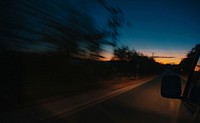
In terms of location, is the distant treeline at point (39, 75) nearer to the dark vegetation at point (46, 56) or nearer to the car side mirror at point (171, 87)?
the dark vegetation at point (46, 56)

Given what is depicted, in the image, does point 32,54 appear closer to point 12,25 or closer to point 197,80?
point 12,25

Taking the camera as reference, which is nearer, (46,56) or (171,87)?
(171,87)

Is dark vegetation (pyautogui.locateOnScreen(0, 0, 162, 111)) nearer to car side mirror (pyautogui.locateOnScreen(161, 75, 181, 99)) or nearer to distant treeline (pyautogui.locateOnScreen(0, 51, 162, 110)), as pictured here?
distant treeline (pyautogui.locateOnScreen(0, 51, 162, 110))

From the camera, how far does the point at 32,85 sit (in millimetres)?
18578

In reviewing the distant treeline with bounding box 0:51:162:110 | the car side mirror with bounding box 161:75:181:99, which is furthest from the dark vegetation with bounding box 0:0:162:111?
the car side mirror with bounding box 161:75:181:99

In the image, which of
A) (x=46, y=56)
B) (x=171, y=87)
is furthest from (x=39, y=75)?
(x=171, y=87)

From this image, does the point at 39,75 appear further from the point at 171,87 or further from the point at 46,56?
the point at 171,87

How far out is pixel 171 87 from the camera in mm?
3613

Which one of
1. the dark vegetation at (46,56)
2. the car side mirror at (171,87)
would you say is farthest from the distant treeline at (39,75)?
the car side mirror at (171,87)

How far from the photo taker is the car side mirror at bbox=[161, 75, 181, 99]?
139 inches

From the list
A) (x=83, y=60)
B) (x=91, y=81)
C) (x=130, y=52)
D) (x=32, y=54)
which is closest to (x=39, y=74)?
(x=32, y=54)

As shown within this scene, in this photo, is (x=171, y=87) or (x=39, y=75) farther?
(x=39, y=75)

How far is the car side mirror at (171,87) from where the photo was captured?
3543 mm

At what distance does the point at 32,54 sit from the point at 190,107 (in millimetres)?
14678
